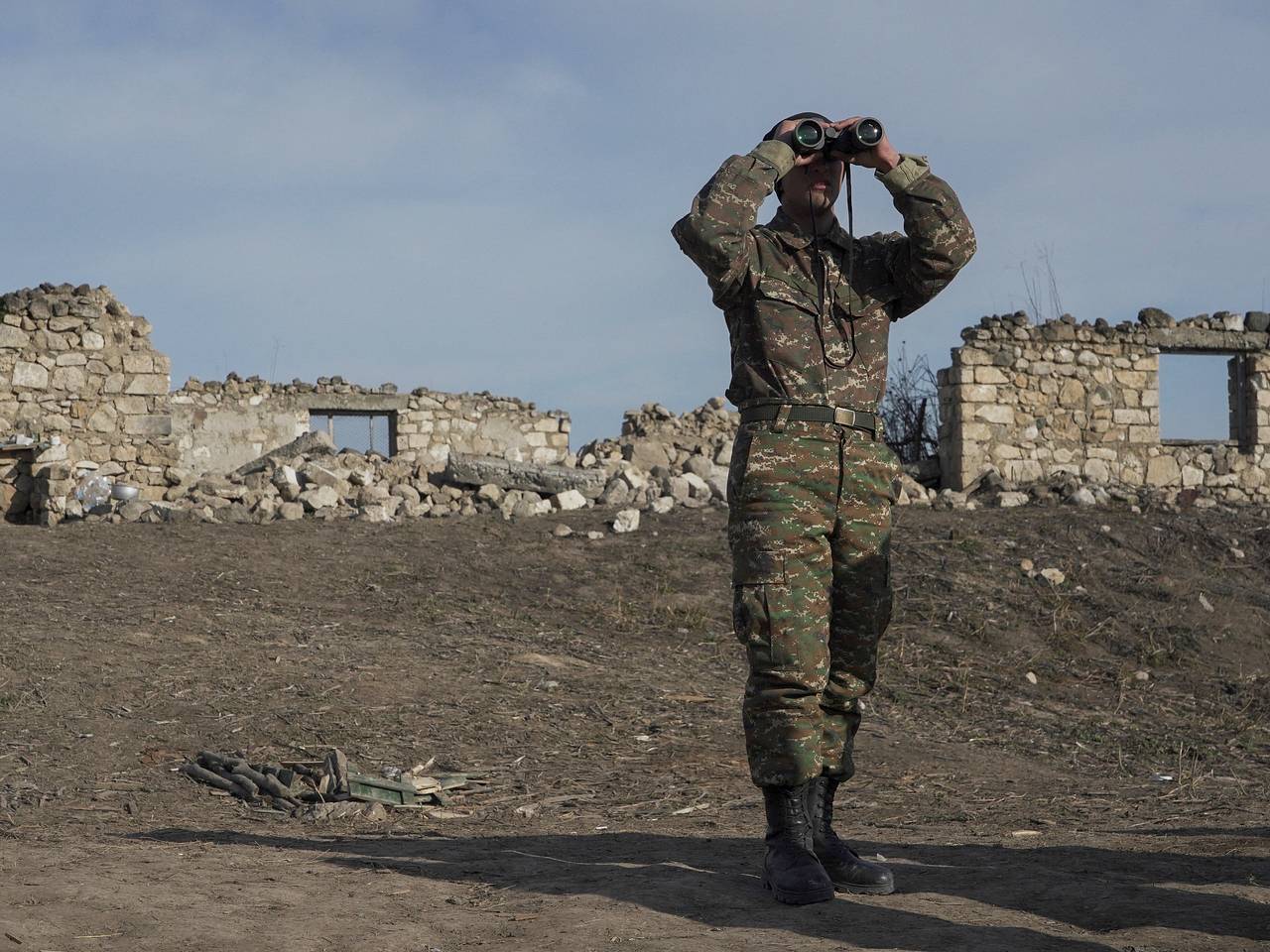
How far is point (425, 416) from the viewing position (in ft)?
62.0

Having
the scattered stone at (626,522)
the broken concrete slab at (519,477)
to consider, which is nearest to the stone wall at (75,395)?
the broken concrete slab at (519,477)

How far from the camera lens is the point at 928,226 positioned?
3578mm

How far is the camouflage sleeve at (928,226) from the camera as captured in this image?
11.8 ft

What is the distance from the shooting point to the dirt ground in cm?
323

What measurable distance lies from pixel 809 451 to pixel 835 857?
1079 mm

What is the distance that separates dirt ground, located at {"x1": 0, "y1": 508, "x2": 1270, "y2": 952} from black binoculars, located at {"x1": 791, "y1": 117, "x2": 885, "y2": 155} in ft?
6.46

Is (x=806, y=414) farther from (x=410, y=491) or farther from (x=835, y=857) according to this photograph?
(x=410, y=491)

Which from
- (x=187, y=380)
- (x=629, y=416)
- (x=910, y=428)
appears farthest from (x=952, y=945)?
(x=187, y=380)

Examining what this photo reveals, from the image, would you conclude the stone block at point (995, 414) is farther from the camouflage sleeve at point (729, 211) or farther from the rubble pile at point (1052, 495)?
the camouflage sleeve at point (729, 211)

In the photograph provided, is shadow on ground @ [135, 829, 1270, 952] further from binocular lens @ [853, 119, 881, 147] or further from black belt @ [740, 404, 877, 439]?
binocular lens @ [853, 119, 881, 147]

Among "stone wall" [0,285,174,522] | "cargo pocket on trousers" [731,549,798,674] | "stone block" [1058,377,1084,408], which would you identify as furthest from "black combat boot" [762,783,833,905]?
"stone block" [1058,377,1084,408]

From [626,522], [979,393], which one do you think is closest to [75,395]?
[626,522]

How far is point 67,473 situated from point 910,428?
9.42 m

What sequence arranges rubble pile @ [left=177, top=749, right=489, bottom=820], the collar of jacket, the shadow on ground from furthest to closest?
1. rubble pile @ [left=177, top=749, right=489, bottom=820]
2. the collar of jacket
3. the shadow on ground
